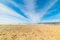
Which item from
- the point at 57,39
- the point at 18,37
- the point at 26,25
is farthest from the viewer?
the point at 26,25

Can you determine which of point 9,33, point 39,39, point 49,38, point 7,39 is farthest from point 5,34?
point 49,38

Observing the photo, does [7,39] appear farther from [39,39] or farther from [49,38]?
[49,38]

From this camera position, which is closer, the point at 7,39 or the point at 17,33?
the point at 7,39

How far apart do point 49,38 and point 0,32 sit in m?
4.18

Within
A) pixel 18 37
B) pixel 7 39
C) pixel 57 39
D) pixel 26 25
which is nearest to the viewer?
pixel 7 39

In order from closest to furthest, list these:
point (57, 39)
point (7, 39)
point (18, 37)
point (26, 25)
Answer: point (7, 39)
point (18, 37)
point (57, 39)
point (26, 25)

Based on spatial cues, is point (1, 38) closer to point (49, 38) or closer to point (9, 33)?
point (9, 33)

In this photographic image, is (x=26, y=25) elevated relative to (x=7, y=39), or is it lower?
elevated

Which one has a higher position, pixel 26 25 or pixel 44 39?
pixel 26 25

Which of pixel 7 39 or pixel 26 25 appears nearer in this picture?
pixel 7 39

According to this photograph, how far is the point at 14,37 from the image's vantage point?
392 inches

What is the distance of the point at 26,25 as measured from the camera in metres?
14.3

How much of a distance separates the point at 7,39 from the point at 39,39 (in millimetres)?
2575

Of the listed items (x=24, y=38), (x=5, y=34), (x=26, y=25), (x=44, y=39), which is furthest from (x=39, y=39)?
(x=26, y=25)
